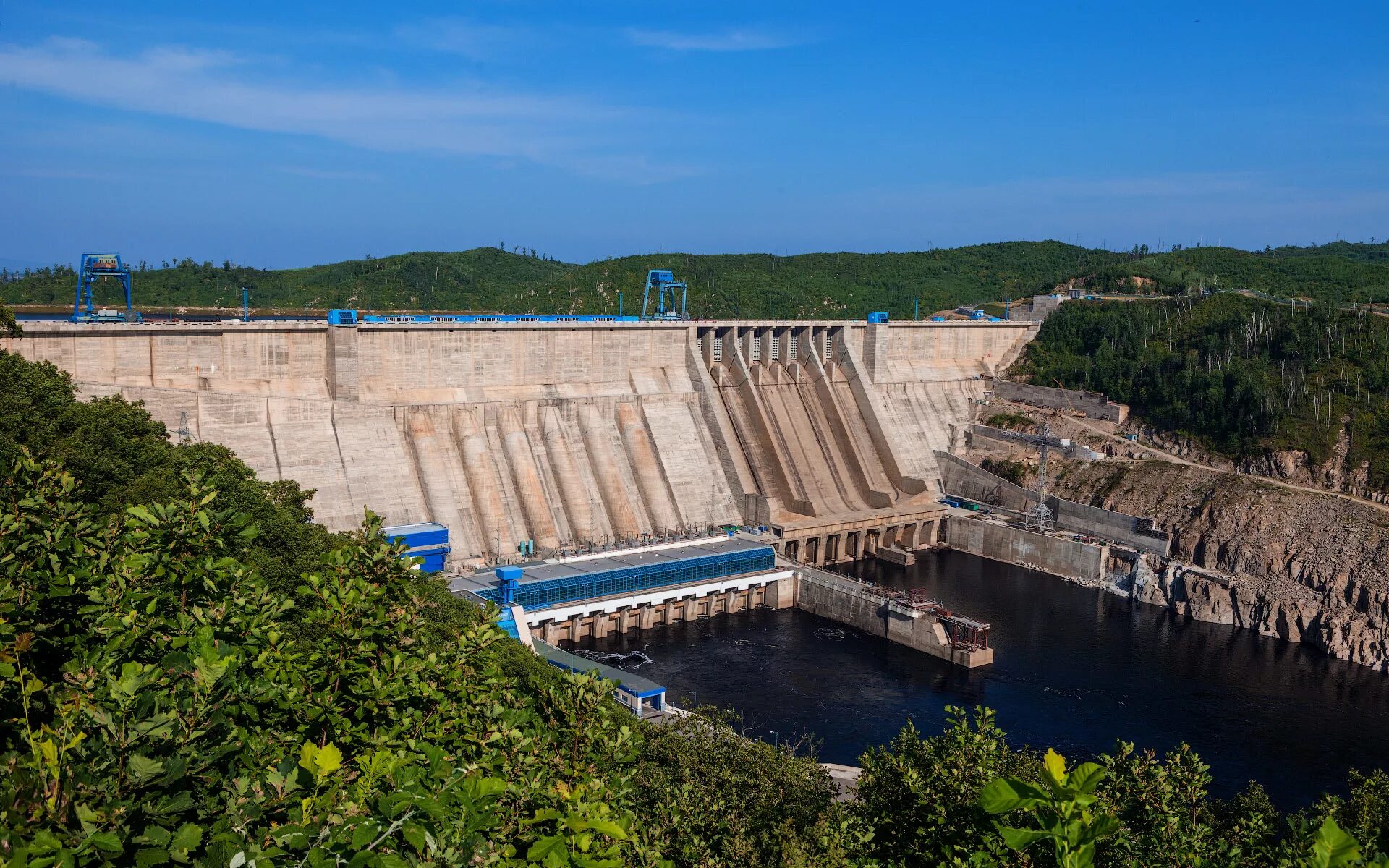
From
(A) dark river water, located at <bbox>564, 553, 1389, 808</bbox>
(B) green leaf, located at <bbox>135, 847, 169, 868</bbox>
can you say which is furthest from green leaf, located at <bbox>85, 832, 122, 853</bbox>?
(A) dark river water, located at <bbox>564, 553, 1389, 808</bbox>

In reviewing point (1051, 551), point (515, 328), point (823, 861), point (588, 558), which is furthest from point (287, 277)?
point (823, 861)

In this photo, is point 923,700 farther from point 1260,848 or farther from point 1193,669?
point 1260,848

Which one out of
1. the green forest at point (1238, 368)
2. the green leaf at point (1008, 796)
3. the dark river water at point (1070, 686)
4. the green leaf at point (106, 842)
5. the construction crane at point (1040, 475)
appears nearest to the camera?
the green leaf at point (106, 842)

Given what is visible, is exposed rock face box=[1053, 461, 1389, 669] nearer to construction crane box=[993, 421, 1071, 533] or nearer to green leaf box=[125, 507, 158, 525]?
construction crane box=[993, 421, 1071, 533]

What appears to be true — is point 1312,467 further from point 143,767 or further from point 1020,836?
point 143,767

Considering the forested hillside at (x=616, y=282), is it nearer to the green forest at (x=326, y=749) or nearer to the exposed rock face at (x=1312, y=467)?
the exposed rock face at (x=1312, y=467)

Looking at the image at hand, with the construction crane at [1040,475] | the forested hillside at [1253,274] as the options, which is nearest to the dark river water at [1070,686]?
the construction crane at [1040,475]
